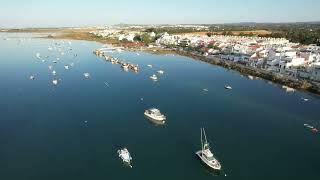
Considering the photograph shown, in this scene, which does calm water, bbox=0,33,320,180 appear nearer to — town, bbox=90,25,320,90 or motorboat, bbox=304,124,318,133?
motorboat, bbox=304,124,318,133

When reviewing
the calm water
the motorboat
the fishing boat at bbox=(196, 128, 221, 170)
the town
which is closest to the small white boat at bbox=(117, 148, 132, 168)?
the calm water

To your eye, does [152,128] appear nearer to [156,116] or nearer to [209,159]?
[156,116]

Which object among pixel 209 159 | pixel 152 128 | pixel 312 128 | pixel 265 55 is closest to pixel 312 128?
pixel 312 128

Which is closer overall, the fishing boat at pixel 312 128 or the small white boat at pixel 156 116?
the fishing boat at pixel 312 128

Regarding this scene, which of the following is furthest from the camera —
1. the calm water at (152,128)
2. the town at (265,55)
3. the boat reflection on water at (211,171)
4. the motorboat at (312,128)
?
the town at (265,55)

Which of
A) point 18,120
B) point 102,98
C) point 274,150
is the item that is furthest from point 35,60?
point 274,150

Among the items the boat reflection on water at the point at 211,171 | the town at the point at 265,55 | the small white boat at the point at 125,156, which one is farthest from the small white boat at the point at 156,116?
the town at the point at 265,55

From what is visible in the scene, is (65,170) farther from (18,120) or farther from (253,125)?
(253,125)

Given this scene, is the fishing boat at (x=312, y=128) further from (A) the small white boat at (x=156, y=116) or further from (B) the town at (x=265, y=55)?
(B) the town at (x=265, y=55)
